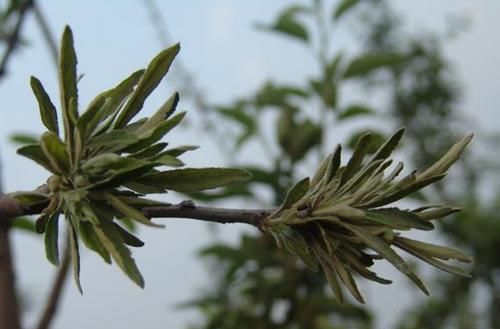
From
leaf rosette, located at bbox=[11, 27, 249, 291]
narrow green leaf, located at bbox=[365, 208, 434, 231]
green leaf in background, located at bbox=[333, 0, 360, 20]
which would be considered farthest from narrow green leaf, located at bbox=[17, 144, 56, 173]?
green leaf in background, located at bbox=[333, 0, 360, 20]

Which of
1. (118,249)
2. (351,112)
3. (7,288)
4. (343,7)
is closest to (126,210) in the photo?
(118,249)

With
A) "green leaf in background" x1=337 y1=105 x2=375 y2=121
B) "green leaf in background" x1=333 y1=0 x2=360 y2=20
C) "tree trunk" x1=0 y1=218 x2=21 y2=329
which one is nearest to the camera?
"tree trunk" x1=0 y1=218 x2=21 y2=329

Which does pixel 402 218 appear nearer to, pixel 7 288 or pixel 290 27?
pixel 7 288

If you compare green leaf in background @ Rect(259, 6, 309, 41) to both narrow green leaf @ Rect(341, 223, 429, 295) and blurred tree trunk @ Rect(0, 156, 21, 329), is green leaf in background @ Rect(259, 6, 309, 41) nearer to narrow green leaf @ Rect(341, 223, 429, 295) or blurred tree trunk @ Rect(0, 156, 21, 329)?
blurred tree trunk @ Rect(0, 156, 21, 329)

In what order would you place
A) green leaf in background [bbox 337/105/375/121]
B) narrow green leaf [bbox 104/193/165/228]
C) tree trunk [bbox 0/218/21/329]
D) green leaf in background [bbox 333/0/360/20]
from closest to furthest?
narrow green leaf [bbox 104/193/165/228]
tree trunk [bbox 0/218/21/329]
green leaf in background [bbox 337/105/375/121]
green leaf in background [bbox 333/0/360/20]

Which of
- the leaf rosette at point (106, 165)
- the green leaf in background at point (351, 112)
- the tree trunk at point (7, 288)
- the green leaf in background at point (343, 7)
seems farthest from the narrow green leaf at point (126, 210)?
the green leaf in background at point (343, 7)

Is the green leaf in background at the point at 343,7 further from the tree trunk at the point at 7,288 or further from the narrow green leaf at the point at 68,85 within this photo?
the narrow green leaf at the point at 68,85

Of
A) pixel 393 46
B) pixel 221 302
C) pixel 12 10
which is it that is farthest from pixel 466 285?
pixel 12 10
